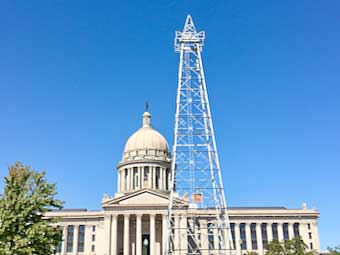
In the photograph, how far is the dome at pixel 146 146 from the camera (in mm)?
93500

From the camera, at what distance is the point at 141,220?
79375 millimetres

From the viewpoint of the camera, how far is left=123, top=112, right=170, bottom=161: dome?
9350cm

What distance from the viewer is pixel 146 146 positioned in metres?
94.2

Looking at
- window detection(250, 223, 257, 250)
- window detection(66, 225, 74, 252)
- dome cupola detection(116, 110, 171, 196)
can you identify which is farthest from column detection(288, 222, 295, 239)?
window detection(66, 225, 74, 252)

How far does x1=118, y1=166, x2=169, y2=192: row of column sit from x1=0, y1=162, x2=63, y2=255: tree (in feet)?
189

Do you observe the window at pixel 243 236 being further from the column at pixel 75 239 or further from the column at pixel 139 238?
the column at pixel 75 239

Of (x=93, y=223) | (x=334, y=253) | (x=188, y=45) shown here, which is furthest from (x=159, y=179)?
(x=188, y=45)

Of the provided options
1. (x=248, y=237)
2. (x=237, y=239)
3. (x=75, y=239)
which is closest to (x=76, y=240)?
(x=75, y=239)

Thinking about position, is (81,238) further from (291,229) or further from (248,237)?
(291,229)

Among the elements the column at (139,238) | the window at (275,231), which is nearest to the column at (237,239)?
the window at (275,231)

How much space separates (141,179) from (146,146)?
26.8 feet

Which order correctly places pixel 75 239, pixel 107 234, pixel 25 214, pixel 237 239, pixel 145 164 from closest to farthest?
pixel 25 214 → pixel 107 234 → pixel 237 239 → pixel 75 239 → pixel 145 164

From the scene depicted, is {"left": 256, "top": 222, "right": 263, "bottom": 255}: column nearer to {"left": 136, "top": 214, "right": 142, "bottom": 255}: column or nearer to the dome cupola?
the dome cupola

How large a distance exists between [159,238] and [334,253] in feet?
109
